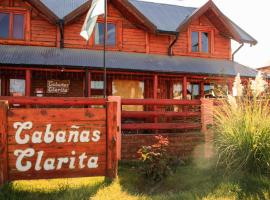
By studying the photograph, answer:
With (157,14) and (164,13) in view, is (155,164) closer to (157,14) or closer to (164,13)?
(157,14)

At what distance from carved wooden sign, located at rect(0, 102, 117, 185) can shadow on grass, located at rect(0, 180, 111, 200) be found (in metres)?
0.18

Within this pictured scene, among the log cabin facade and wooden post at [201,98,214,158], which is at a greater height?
the log cabin facade

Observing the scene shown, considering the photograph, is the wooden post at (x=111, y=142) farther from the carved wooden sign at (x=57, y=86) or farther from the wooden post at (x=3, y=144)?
the carved wooden sign at (x=57, y=86)

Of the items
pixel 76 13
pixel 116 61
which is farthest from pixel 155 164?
pixel 76 13

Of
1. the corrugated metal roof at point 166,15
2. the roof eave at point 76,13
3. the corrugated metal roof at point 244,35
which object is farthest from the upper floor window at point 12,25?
the corrugated metal roof at point 244,35

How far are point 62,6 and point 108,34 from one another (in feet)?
8.12

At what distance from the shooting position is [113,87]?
14.4 meters

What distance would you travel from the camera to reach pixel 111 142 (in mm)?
5539

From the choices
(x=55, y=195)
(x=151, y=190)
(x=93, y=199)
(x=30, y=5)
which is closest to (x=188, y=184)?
(x=151, y=190)

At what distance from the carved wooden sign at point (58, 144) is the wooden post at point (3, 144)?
0.05ft

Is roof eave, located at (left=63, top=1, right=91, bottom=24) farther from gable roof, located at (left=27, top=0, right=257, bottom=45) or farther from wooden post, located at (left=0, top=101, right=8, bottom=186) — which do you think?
wooden post, located at (left=0, top=101, right=8, bottom=186)

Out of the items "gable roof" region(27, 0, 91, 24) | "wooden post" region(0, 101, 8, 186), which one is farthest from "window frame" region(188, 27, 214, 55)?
"wooden post" region(0, 101, 8, 186)

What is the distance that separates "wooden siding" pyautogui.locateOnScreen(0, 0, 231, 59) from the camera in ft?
43.8

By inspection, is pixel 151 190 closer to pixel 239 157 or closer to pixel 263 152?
pixel 239 157
